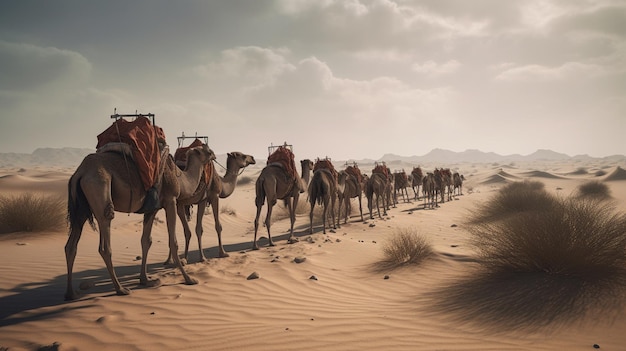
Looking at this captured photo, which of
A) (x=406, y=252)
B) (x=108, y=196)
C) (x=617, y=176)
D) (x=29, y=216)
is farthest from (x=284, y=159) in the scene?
(x=617, y=176)

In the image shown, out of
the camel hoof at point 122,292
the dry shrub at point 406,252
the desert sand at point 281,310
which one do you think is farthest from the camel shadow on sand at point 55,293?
the dry shrub at point 406,252

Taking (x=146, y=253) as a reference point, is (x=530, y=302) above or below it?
below

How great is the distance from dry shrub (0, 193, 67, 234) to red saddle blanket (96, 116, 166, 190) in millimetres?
7706

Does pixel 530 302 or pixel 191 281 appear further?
pixel 191 281

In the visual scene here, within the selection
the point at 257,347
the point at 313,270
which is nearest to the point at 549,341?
the point at 257,347

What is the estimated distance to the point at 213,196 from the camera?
340 inches

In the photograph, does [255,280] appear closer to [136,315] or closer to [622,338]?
[136,315]

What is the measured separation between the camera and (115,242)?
1161 cm

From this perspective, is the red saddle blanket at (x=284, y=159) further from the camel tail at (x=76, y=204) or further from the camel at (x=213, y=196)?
the camel tail at (x=76, y=204)

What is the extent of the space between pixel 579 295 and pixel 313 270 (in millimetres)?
4563

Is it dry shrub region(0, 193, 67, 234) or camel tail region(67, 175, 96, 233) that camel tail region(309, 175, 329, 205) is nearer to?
camel tail region(67, 175, 96, 233)

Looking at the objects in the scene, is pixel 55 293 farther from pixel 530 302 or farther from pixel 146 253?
pixel 530 302

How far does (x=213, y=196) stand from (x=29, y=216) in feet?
24.4

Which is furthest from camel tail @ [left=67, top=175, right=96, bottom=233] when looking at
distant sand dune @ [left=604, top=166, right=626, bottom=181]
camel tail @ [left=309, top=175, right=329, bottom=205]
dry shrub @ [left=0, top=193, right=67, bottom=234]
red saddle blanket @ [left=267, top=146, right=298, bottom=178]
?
distant sand dune @ [left=604, top=166, right=626, bottom=181]
